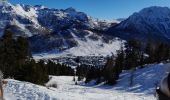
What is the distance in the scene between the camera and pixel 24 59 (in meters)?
77.1

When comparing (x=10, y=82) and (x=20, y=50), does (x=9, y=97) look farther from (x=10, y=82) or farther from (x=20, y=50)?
(x=20, y=50)

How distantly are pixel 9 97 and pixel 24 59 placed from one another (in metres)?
45.1

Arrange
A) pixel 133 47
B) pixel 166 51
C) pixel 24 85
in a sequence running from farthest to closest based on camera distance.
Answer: pixel 166 51 < pixel 133 47 < pixel 24 85

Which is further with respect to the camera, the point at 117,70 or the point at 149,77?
the point at 117,70

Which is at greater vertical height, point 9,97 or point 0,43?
point 0,43

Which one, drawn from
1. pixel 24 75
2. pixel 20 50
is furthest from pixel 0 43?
pixel 24 75

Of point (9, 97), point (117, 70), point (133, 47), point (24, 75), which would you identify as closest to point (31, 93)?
point (9, 97)

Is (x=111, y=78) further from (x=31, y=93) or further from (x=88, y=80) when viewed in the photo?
(x=31, y=93)

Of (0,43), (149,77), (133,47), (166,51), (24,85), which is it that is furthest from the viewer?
(166,51)

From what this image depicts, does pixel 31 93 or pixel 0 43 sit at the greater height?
pixel 0 43

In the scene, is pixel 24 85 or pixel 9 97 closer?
pixel 9 97

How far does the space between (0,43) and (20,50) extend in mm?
4054

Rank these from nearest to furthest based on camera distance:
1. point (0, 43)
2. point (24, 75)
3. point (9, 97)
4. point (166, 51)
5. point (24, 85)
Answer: point (9, 97)
point (24, 85)
point (24, 75)
point (0, 43)
point (166, 51)

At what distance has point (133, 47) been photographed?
11575 centimetres
